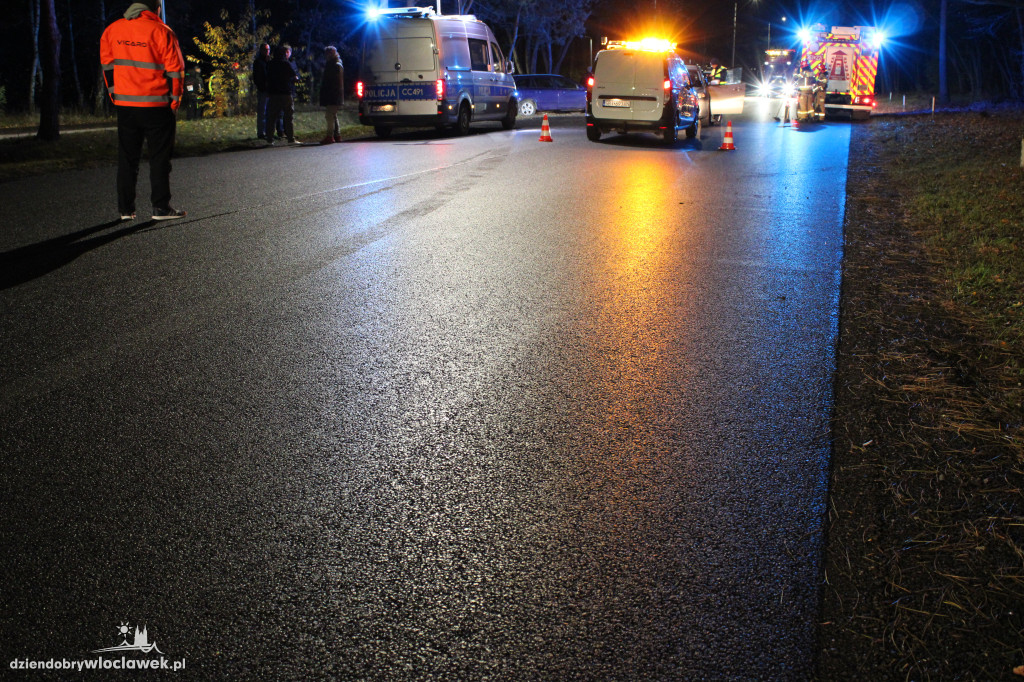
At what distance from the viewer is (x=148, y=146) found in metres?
9.33

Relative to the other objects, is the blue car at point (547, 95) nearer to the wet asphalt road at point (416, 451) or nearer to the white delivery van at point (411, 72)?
the white delivery van at point (411, 72)

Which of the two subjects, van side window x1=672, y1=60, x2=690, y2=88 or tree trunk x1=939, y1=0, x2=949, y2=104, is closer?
van side window x1=672, y1=60, x2=690, y2=88

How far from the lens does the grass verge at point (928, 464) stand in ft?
8.91

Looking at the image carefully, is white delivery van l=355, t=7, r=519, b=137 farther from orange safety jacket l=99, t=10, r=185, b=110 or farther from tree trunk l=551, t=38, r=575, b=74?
tree trunk l=551, t=38, r=575, b=74

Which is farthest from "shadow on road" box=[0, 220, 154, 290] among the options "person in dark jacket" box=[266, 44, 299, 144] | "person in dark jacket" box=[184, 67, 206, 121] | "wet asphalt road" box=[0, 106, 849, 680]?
"person in dark jacket" box=[184, 67, 206, 121]

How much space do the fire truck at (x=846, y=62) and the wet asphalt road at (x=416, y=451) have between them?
→ 2718 cm

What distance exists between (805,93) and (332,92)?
1449cm

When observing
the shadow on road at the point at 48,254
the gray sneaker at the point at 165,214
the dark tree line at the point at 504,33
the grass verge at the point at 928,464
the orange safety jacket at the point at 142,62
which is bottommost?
the grass verge at the point at 928,464

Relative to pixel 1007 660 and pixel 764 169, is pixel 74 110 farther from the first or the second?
pixel 1007 660

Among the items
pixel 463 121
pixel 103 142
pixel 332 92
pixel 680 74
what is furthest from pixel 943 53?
pixel 103 142

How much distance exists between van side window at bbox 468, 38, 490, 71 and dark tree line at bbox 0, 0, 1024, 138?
1175cm

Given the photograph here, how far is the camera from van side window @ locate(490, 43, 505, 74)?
24.8 m

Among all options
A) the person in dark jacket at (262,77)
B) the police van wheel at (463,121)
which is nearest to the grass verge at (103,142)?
the person in dark jacket at (262,77)

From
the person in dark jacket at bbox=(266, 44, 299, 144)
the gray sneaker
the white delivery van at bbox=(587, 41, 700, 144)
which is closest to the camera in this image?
the gray sneaker
